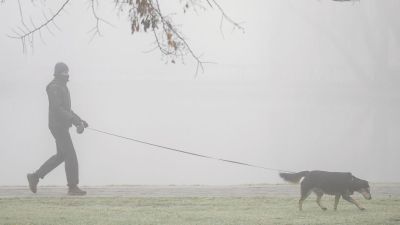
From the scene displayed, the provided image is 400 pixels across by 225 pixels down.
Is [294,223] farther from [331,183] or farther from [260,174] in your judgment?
[260,174]

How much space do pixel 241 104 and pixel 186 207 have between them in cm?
5487

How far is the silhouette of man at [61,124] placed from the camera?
11531mm

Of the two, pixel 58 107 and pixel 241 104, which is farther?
pixel 241 104

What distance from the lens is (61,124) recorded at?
1167 cm

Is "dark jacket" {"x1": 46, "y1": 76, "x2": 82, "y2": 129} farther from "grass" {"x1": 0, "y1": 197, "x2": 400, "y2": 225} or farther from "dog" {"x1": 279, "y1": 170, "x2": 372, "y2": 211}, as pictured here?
"dog" {"x1": 279, "y1": 170, "x2": 372, "y2": 211}

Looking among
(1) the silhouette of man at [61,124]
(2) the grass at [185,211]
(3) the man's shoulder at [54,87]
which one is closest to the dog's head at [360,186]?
(2) the grass at [185,211]

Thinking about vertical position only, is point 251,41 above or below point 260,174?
above

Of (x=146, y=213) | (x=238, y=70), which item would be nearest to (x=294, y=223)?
(x=146, y=213)

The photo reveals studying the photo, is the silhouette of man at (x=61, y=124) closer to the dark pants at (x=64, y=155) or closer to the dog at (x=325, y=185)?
the dark pants at (x=64, y=155)

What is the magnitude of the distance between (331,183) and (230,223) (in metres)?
1.70

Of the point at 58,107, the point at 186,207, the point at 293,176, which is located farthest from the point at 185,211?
the point at 58,107

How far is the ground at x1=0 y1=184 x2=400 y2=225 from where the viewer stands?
29.2 feet

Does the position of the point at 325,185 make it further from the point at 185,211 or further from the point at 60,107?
the point at 60,107

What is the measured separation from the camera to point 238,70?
8388 centimetres
